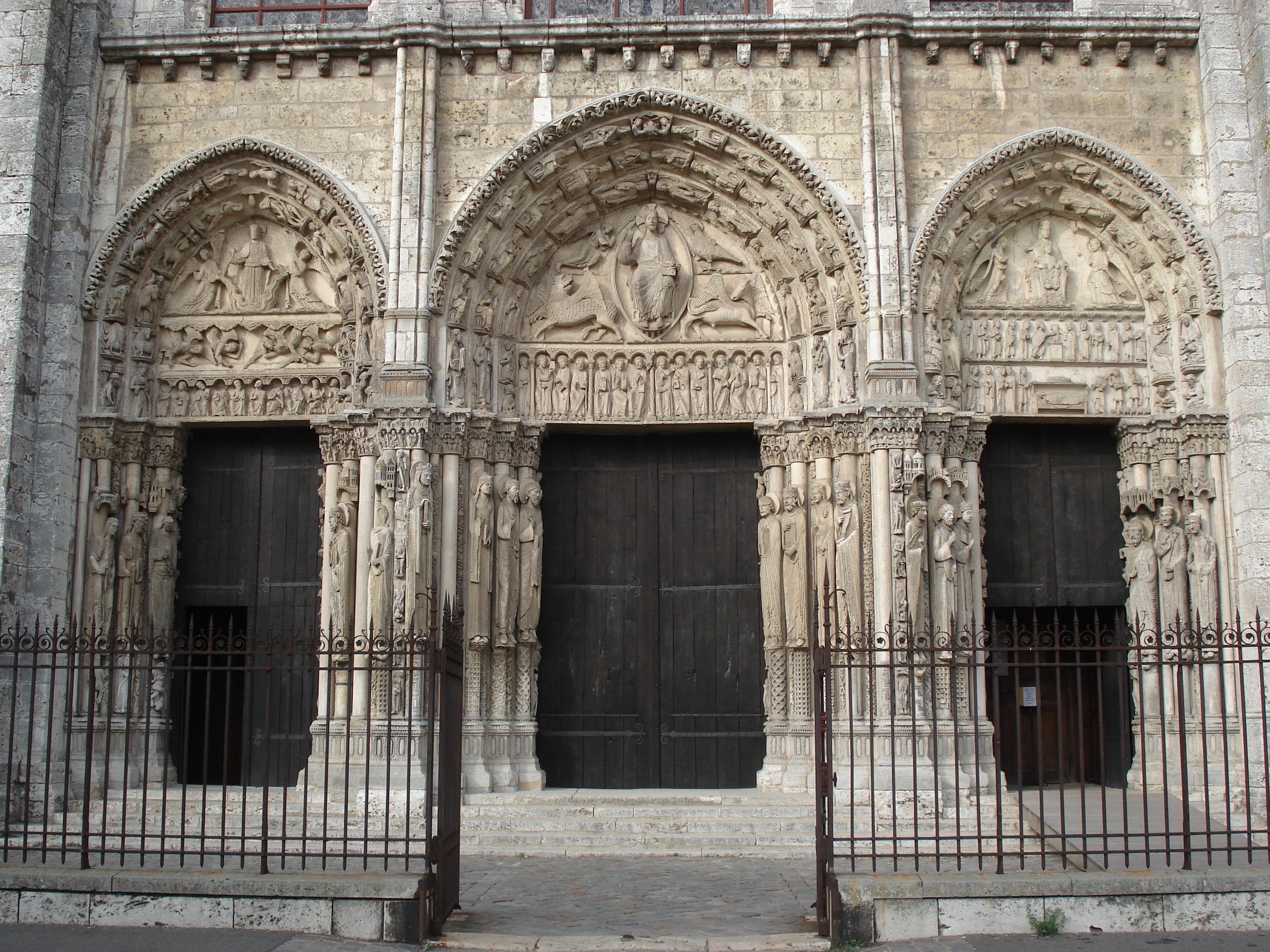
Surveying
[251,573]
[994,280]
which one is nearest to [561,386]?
[251,573]

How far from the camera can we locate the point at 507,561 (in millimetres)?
11758

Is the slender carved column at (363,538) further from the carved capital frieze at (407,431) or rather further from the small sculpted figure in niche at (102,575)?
the small sculpted figure in niche at (102,575)

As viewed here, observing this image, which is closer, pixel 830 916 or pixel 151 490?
pixel 830 916

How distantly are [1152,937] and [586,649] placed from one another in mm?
6554

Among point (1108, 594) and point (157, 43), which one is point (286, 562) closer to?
point (157, 43)

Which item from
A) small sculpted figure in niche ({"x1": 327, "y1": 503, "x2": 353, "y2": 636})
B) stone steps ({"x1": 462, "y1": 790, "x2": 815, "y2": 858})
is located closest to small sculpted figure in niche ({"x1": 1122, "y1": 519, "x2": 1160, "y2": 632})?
stone steps ({"x1": 462, "y1": 790, "x2": 815, "y2": 858})

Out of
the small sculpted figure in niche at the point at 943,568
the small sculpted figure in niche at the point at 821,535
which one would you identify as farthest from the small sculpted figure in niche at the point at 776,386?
the small sculpted figure in niche at the point at 943,568

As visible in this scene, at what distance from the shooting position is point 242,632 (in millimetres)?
12367

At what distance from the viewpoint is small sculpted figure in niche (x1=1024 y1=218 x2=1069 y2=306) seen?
476 inches

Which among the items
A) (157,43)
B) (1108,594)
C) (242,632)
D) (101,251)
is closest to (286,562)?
(242,632)

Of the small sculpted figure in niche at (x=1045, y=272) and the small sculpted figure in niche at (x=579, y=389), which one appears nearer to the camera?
the small sculpted figure in niche at (x=1045, y=272)

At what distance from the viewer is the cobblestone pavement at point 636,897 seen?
697 centimetres

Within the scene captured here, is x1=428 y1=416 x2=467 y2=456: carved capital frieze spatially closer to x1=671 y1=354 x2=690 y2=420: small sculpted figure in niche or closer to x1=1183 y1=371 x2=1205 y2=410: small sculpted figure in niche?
x1=671 y1=354 x2=690 y2=420: small sculpted figure in niche

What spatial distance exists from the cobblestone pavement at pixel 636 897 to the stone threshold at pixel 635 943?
0.09 m
